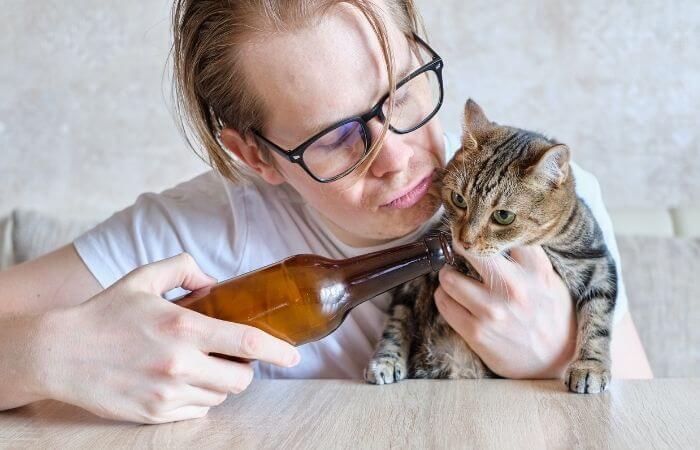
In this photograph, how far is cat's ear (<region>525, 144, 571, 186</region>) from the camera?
116 centimetres

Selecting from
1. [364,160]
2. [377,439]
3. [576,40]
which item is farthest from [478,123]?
[576,40]

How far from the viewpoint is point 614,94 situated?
2.26 m

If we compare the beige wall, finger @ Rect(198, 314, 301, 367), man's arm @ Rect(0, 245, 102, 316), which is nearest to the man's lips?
finger @ Rect(198, 314, 301, 367)

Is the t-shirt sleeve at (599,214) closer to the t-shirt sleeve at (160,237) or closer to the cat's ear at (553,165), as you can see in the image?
the cat's ear at (553,165)

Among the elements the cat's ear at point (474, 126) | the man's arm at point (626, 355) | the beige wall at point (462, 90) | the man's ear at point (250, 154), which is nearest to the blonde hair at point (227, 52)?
the man's ear at point (250, 154)

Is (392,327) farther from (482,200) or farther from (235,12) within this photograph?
(235,12)

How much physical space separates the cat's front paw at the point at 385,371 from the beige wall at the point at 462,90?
1176 millimetres

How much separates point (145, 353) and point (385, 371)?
38 cm

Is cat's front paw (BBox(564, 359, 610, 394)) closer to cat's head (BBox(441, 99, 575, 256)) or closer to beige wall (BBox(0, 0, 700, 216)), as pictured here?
cat's head (BBox(441, 99, 575, 256))

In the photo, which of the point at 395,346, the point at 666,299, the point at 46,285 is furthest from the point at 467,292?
the point at 666,299

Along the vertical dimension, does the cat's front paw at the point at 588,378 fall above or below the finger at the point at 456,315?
below

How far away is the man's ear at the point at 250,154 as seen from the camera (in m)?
1.35

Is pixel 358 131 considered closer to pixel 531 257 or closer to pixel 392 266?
pixel 392 266

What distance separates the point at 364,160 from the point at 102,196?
160cm
